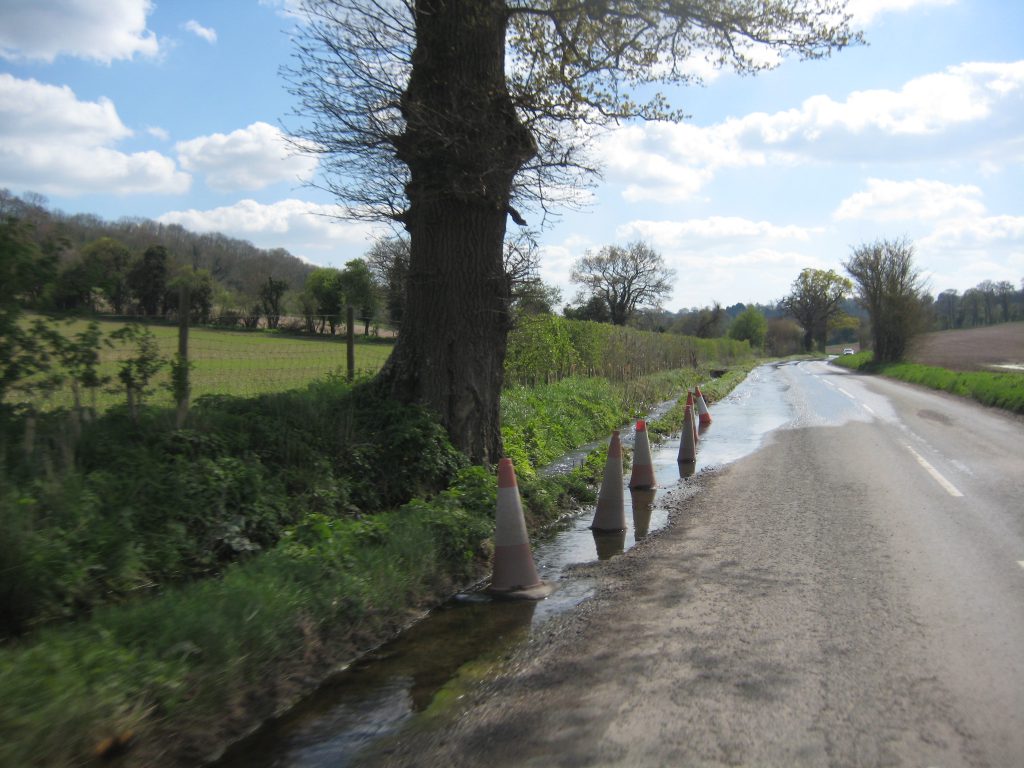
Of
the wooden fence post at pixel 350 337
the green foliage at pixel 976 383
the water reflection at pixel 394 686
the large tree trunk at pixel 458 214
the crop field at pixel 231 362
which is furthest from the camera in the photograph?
the green foliage at pixel 976 383

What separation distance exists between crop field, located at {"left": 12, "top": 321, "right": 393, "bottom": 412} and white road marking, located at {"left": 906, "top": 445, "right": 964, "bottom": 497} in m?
7.34

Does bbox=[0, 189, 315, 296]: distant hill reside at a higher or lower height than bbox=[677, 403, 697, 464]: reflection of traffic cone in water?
higher

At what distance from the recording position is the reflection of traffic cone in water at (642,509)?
8.00 meters

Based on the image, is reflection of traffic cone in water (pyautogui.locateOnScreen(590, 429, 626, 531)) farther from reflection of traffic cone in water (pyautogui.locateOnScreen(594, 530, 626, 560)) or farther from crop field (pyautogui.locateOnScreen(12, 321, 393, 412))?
crop field (pyautogui.locateOnScreen(12, 321, 393, 412))

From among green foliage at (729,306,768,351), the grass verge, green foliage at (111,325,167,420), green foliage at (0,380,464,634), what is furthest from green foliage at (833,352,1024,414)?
green foliage at (729,306,768,351)

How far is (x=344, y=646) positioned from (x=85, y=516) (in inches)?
74.1

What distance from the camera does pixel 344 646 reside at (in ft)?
15.4

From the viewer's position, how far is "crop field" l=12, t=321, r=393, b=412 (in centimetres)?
646

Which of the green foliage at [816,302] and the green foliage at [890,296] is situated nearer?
the green foliage at [890,296]

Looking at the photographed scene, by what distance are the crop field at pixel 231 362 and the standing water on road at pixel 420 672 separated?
3.37 meters

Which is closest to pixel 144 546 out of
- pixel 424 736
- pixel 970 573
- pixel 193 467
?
pixel 193 467

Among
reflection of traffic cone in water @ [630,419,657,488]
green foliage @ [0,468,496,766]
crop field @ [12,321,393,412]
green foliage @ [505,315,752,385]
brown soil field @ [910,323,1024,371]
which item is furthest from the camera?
brown soil field @ [910,323,1024,371]

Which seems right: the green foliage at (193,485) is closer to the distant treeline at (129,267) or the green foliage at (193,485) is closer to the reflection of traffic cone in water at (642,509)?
the distant treeline at (129,267)

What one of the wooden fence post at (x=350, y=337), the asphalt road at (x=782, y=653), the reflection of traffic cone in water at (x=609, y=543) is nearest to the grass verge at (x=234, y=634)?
the asphalt road at (x=782, y=653)
